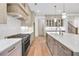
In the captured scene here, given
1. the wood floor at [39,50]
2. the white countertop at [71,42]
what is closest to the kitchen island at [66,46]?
the white countertop at [71,42]

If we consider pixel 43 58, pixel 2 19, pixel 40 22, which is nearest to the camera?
pixel 43 58

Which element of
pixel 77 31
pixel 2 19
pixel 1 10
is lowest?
pixel 77 31

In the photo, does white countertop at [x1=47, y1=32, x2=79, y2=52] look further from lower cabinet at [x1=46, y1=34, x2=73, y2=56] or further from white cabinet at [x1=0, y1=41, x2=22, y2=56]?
white cabinet at [x1=0, y1=41, x2=22, y2=56]

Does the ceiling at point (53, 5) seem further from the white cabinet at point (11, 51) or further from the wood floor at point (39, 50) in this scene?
the white cabinet at point (11, 51)

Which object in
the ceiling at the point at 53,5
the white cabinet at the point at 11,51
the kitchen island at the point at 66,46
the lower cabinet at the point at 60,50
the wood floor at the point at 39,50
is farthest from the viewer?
the ceiling at the point at 53,5

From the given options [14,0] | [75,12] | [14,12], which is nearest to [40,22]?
[75,12]

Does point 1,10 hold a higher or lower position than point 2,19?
higher

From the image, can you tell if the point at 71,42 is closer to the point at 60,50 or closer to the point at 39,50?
the point at 60,50

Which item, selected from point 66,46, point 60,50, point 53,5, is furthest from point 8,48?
point 53,5

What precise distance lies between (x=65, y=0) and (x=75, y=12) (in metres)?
10.2

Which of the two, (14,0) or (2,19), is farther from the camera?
(2,19)

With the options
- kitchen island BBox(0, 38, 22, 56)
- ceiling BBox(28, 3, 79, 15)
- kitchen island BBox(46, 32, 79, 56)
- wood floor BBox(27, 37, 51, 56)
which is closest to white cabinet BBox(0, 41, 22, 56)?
kitchen island BBox(0, 38, 22, 56)

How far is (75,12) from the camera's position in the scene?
1058 cm

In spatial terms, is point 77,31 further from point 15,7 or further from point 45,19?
point 45,19
